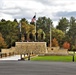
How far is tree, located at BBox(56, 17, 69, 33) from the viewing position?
→ 162 metres

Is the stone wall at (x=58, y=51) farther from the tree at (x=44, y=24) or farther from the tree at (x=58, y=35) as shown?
the tree at (x=44, y=24)

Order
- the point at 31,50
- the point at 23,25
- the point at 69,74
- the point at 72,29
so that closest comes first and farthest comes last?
1. the point at 69,74
2. the point at 31,50
3. the point at 23,25
4. the point at 72,29

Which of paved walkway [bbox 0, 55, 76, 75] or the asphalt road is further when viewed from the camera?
paved walkway [bbox 0, 55, 76, 75]

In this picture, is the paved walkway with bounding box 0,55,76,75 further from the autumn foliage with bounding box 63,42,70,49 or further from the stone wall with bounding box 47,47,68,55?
the autumn foliage with bounding box 63,42,70,49

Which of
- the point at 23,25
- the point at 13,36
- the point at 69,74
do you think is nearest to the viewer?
the point at 69,74

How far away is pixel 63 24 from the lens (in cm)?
16212

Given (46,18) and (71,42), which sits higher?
(46,18)

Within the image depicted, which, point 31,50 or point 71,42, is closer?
point 31,50

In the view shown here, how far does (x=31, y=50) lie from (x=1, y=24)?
3678cm

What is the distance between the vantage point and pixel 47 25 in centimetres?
15888

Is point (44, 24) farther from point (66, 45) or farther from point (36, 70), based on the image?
point (36, 70)

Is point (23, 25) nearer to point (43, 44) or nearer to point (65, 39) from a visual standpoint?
point (65, 39)

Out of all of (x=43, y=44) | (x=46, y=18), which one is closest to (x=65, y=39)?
(x=46, y=18)

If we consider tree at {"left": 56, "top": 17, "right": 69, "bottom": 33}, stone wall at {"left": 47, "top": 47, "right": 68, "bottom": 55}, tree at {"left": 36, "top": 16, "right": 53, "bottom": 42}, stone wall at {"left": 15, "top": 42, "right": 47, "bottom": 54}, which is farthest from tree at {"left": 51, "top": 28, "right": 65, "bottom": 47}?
stone wall at {"left": 15, "top": 42, "right": 47, "bottom": 54}
